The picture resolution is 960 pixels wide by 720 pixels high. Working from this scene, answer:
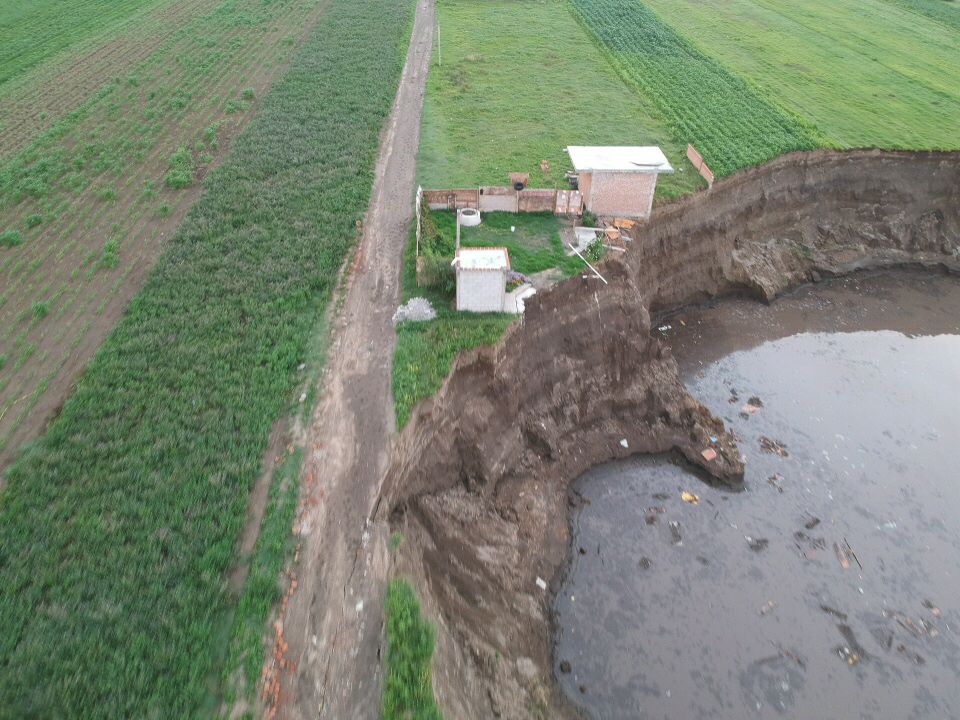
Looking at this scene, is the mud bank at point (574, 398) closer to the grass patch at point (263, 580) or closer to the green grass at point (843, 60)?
the grass patch at point (263, 580)

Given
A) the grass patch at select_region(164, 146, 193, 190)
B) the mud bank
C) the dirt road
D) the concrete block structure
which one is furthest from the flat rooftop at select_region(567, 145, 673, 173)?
the grass patch at select_region(164, 146, 193, 190)

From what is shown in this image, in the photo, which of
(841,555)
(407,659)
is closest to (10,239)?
(407,659)

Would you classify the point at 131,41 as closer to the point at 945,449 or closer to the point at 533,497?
the point at 533,497

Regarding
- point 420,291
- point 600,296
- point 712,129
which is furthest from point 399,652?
point 712,129

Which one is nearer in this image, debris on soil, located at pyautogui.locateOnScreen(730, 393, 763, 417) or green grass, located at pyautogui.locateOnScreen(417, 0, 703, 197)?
→ debris on soil, located at pyautogui.locateOnScreen(730, 393, 763, 417)

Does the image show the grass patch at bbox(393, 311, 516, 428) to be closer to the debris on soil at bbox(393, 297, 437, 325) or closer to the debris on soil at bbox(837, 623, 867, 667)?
the debris on soil at bbox(393, 297, 437, 325)

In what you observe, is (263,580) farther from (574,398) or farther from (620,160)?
(620,160)

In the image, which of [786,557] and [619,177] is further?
[619,177]
